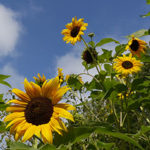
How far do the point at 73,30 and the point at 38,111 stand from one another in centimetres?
159

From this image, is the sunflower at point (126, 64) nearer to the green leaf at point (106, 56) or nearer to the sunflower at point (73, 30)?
the green leaf at point (106, 56)

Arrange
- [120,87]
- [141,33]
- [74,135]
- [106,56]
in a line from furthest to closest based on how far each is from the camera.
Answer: [106,56]
[120,87]
[141,33]
[74,135]

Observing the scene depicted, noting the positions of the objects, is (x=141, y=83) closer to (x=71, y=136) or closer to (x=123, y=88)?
(x=123, y=88)

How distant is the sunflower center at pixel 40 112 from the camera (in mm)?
1038

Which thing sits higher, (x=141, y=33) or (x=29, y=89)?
(x=141, y=33)

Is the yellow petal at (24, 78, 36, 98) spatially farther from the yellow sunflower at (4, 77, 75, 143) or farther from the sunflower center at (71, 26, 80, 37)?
the sunflower center at (71, 26, 80, 37)

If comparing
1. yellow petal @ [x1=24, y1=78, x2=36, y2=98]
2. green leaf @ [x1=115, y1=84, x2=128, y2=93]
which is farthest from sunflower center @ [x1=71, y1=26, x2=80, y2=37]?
yellow petal @ [x1=24, y1=78, x2=36, y2=98]

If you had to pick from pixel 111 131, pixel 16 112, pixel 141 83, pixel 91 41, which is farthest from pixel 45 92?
pixel 91 41

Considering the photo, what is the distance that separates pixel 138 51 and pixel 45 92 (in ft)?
5.29

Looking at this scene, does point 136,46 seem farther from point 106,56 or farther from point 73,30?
point 73,30

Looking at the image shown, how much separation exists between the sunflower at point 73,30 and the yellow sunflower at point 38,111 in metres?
1.36

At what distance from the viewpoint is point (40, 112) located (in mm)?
1041

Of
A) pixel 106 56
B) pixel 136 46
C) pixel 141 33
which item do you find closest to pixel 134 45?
pixel 136 46

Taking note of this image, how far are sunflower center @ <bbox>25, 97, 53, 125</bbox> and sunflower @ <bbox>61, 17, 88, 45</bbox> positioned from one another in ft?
4.58
